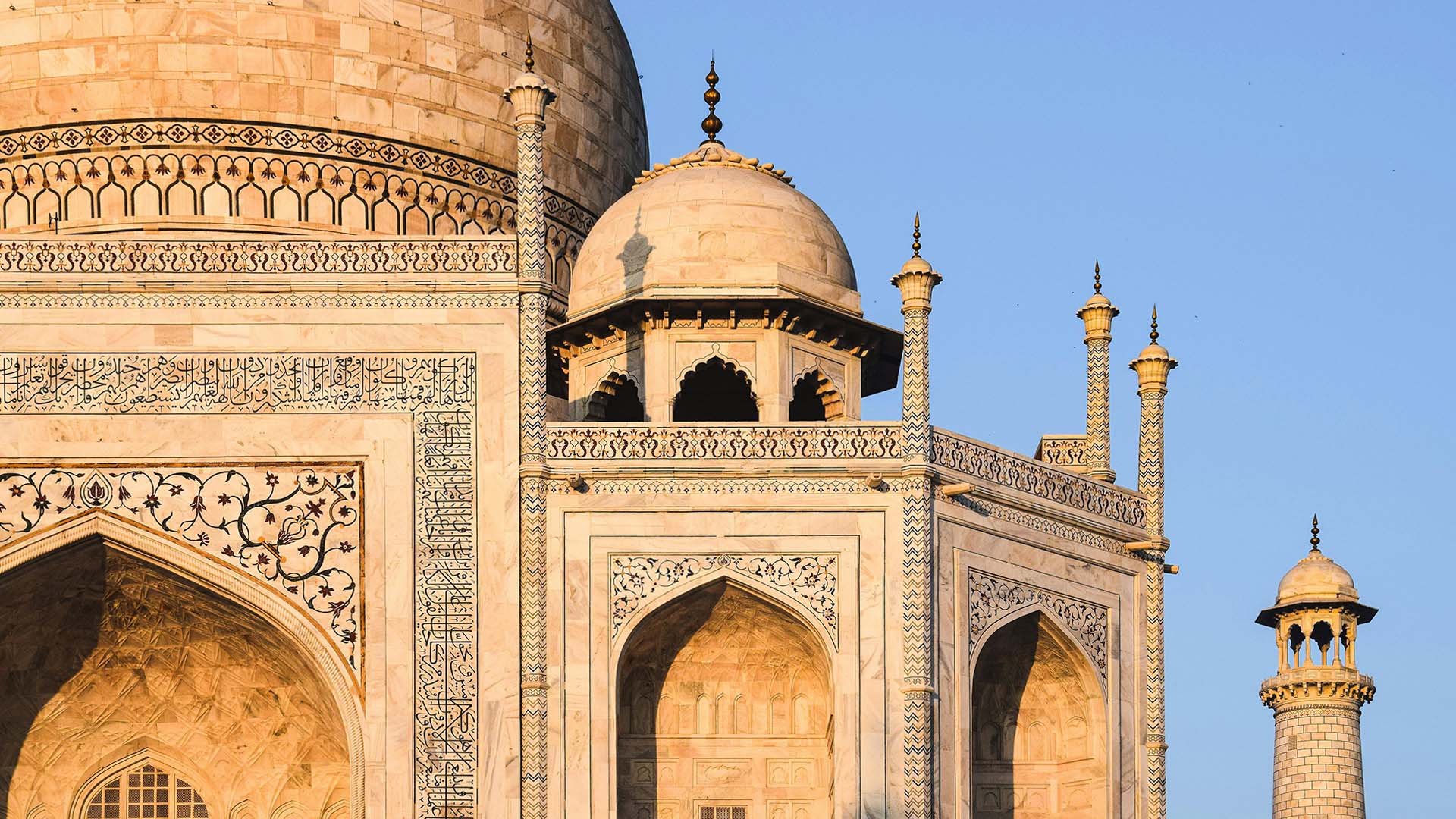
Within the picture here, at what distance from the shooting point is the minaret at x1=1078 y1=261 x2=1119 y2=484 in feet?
72.9

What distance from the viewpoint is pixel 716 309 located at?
846 inches

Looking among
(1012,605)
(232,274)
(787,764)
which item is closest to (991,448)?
(1012,605)

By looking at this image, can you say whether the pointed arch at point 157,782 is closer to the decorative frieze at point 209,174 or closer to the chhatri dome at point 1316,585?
the decorative frieze at point 209,174

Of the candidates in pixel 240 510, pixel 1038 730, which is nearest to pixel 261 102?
pixel 240 510

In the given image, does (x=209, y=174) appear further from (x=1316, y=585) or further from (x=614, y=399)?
(x=1316, y=585)

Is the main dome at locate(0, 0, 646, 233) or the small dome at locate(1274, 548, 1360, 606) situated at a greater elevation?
the main dome at locate(0, 0, 646, 233)

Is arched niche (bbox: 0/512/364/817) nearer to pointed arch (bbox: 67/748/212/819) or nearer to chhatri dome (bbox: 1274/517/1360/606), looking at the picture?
pointed arch (bbox: 67/748/212/819)

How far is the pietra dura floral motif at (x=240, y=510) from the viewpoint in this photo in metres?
20.0

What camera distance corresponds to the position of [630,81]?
2620 cm

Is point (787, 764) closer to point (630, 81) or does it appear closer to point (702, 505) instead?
point (702, 505)

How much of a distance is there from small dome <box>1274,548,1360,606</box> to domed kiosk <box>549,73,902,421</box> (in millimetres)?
4588

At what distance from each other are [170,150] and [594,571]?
5.24 metres

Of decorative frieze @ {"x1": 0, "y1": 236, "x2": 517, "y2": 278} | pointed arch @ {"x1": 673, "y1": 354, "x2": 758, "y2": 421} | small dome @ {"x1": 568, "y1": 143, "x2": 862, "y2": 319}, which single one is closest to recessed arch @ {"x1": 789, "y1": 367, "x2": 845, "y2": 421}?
pointed arch @ {"x1": 673, "y1": 354, "x2": 758, "y2": 421}

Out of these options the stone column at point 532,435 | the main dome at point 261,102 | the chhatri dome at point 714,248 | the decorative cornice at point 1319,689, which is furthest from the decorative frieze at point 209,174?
the decorative cornice at point 1319,689
